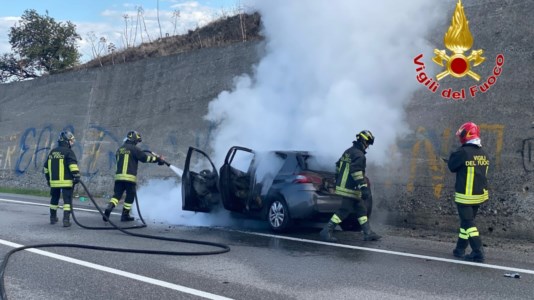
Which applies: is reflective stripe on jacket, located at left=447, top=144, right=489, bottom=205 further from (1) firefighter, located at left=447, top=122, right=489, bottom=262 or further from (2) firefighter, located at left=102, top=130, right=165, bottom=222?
(2) firefighter, located at left=102, top=130, right=165, bottom=222

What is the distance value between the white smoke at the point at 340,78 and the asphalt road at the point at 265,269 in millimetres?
2610

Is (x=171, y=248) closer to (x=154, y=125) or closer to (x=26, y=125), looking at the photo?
(x=154, y=125)

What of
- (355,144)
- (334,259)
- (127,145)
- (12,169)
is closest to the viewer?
(334,259)

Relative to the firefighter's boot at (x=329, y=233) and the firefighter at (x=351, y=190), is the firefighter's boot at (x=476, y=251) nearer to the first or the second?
the firefighter at (x=351, y=190)

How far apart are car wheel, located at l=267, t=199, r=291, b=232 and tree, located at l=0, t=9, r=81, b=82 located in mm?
22241

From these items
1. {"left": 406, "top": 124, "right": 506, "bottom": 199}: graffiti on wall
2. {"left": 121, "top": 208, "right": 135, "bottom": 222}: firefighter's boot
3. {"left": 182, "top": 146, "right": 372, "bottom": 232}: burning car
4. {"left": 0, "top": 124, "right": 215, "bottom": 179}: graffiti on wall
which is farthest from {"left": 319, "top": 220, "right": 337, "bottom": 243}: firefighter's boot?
{"left": 0, "top": 124, "right": 215, "bottom": 179}: graffiti on wall

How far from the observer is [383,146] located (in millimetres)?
12188

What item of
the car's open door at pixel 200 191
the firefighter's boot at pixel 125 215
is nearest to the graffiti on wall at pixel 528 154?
the car's open door at pixel 200 191

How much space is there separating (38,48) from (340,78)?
20979mm

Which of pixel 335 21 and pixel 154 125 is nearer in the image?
pixel 335 21

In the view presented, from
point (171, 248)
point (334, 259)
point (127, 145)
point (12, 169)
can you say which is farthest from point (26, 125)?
point (334, 259)

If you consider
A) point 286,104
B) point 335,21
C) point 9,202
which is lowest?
point 9,202

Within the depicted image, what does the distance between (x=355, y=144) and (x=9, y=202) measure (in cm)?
1135

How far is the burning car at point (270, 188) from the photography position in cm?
1009
